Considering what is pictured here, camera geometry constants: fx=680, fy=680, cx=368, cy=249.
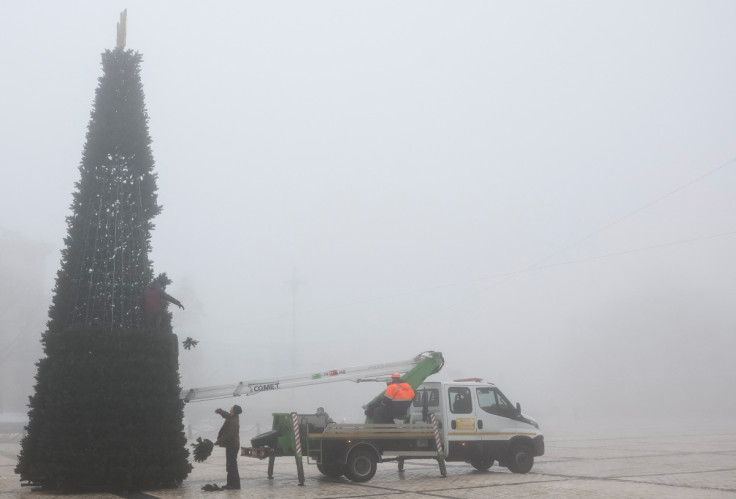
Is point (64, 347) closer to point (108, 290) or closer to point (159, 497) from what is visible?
point (108, 290)

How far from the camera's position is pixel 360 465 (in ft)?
46.2

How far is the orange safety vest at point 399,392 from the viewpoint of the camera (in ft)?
48.6

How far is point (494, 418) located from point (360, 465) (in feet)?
12.2

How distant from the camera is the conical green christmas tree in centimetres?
1220

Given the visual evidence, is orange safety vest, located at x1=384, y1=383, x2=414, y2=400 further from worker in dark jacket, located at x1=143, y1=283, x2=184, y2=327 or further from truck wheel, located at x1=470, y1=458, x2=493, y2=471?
worker in dark jacket, located at x1=143, y1=283, x2=184, y2=327

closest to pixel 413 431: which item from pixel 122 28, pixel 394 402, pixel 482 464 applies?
pixel 394 402

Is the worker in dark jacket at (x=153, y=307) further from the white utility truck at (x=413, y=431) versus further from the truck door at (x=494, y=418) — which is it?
the truck door at (x=494, y=418)

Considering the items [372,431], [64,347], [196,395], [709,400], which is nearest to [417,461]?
[372,431]

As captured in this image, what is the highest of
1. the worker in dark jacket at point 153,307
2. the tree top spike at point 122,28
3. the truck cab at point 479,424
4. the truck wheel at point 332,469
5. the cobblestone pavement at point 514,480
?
the tree top spike at point 122,28

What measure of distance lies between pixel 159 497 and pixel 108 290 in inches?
168

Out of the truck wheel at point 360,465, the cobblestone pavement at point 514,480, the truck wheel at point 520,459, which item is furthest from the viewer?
the truck wheel at point 520,459

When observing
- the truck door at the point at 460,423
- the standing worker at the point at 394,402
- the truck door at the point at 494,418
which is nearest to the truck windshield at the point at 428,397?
the truck door at the point at 460,423

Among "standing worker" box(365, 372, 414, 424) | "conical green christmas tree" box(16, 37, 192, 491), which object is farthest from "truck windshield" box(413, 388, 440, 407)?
"conical green christmas tree" box(16, 37, 192, 491)

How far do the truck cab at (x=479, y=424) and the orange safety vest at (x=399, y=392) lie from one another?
103 cm
